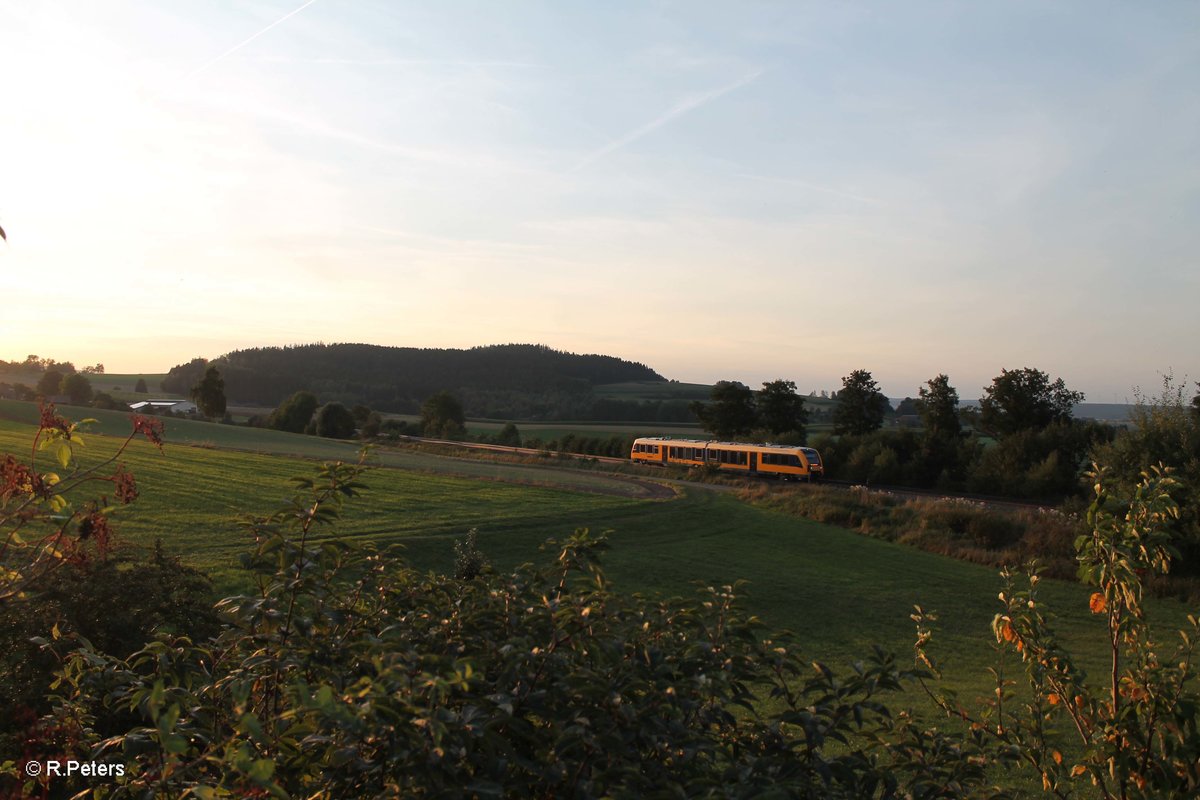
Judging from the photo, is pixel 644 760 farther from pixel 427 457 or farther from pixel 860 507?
pixel 427 457

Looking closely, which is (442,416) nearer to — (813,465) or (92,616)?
(813,465)

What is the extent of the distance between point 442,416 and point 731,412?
98.8ft

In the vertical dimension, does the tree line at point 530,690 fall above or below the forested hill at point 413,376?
below

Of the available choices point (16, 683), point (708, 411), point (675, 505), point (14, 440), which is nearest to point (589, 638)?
point (16, 683)

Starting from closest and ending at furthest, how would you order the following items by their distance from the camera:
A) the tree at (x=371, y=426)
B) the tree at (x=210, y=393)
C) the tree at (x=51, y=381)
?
the tree at (x=51, y=381), the tree at (x=371, y=426), the tree at (x=210, y=393)

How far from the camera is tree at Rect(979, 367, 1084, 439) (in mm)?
57844

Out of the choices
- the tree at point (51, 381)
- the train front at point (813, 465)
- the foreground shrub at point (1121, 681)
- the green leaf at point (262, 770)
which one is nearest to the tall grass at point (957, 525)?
the train front at point (813, 465)

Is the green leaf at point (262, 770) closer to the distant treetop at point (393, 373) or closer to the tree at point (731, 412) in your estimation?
the tree at point (731, 412)

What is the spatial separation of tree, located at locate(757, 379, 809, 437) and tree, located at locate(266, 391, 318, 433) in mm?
46364

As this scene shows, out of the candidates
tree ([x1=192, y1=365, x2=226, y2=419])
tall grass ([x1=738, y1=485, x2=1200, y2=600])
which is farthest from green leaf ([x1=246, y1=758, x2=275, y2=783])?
tree ([x1=192, y1=365, x2=226, y2=419])

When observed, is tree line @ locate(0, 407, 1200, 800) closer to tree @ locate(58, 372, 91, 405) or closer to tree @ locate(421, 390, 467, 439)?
tree @ locate(421, 390, 467, 439)

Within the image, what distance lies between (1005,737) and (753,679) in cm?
192

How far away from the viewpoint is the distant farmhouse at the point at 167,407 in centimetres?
7638

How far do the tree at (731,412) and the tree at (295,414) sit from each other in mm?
42444
